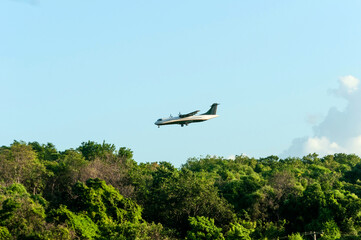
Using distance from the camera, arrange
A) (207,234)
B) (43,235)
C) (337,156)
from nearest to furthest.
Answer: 1. (43,235)
2. (207,234)
3. (337,156)

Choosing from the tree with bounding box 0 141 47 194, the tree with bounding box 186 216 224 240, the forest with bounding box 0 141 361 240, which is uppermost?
the tree with bounding box 0 141 47 194

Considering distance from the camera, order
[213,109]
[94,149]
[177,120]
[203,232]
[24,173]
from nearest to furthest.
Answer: [203,232]
[177,120]
[213,109]
[24,173]
[94,149]

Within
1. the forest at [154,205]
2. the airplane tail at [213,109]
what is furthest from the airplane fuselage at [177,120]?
the forest at [154,205]

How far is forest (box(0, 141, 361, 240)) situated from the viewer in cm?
4288

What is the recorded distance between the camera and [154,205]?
173ft

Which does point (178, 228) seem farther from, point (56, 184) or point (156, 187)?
point (56, 184)

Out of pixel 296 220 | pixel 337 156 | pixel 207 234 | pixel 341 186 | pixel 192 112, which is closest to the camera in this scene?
pixel 207 234

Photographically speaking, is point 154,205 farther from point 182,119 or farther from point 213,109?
point 213,109

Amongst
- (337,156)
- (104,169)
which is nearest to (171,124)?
(104,169)

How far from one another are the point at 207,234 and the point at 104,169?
17.8 m

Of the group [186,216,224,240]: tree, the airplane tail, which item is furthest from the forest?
the airplane tail

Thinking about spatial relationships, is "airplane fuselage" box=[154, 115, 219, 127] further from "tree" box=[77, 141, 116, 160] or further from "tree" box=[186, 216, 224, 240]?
"tree" box=[77, 141, 116, 160]

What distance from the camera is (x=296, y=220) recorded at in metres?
51.8

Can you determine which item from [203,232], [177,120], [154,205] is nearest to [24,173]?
[154,205]
